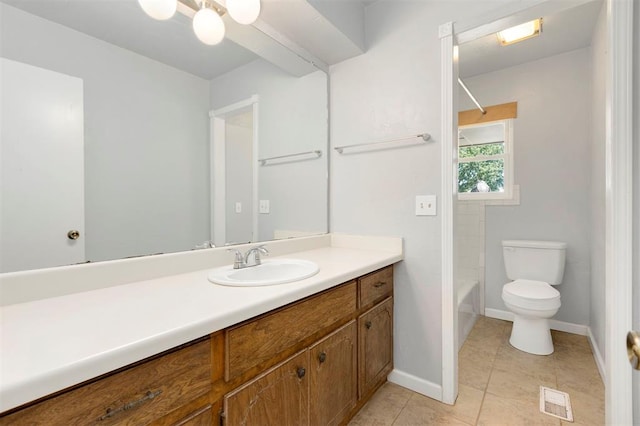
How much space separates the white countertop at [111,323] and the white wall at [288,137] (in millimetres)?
732

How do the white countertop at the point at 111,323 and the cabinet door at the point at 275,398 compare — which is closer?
the white countertop at the point at 111,323

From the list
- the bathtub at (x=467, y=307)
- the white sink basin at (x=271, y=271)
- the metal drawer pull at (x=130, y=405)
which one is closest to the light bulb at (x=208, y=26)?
the white sink basin at (x=271, y=271)

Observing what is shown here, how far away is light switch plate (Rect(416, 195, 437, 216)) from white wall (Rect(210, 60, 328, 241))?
0.65 metres

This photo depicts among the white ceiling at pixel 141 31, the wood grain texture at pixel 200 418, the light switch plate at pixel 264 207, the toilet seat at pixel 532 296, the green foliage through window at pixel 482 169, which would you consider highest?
the white ceiling at pixel 141 31

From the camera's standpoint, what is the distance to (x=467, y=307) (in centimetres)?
249

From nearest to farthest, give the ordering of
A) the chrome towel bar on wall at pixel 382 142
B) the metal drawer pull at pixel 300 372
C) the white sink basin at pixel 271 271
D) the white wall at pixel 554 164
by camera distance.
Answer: the metal drawer pull at pixel 300 372, the white sink basin at pixel 271 271, the chrome towel bar on wall at pixel 382 142, the white wall at pixel 554 164

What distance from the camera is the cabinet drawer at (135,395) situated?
548mm

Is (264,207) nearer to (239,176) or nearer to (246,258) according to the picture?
(239,176)

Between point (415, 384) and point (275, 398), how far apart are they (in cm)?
110

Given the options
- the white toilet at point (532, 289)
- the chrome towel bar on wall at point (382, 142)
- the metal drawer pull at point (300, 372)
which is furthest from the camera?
the white toilet at point (532, 289)

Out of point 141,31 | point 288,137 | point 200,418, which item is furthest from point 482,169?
point 200,418

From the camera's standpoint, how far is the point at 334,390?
4.17ft

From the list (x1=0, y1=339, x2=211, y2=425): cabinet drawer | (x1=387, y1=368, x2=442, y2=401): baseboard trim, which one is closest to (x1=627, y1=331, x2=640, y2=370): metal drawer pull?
(x1=0, y1=339, x2=211, y2=425): cabinet drawer

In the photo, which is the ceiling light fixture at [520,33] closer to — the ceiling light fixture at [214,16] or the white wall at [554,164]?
the white wall at [554,164]
